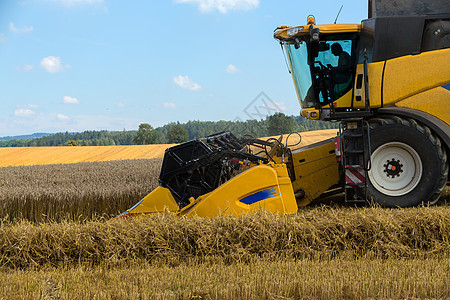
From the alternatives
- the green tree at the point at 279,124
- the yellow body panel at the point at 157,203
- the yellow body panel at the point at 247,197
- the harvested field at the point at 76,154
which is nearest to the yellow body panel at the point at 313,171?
the yellow body panel at the point at 247,197

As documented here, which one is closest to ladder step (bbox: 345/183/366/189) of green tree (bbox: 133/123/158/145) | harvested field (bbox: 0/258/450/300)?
harvested field (bbox: 0/258/450/300)

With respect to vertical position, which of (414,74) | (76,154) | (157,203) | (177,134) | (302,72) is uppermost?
(177,134)

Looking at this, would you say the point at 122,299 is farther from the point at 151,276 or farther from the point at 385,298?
the point at 385,298

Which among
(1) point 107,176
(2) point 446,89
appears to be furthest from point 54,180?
(2) point 446,89

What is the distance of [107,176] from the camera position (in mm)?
11289

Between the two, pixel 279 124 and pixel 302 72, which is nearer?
pixel 302 72

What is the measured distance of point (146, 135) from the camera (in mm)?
45312

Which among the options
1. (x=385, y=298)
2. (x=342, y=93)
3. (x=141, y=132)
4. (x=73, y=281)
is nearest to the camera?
(x=385, y=298)

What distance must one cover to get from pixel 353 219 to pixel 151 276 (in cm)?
240

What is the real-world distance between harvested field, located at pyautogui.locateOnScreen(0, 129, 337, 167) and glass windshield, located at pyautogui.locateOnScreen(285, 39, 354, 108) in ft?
59.2

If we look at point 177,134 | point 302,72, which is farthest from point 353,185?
point 177,134

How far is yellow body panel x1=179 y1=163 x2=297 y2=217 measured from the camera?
5.27 meters

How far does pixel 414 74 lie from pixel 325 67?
4.02 feet

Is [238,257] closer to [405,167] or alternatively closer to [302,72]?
[405,167]
